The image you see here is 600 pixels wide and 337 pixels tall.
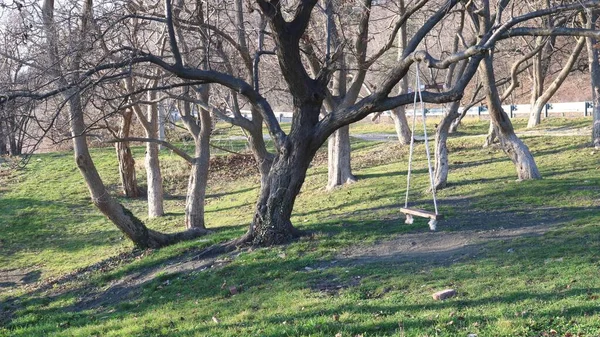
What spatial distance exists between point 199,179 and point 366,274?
9687 millimetres

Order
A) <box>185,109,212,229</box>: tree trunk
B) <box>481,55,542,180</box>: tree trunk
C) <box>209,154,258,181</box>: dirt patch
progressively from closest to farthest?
1. <box>481,55,542,180</box>: tree trunk
2. <box>185,109,212,229</box>: tree trunk
3. <box>209,154,258,181</box>: dirt patch

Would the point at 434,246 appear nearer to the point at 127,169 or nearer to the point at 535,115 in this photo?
the point at 127,169

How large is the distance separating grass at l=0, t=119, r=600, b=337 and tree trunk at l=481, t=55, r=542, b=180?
62 cm

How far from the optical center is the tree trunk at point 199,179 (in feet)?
61.9

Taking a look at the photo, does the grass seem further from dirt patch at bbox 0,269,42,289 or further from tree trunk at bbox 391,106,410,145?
tree trunk at bbox 391,106,410,145

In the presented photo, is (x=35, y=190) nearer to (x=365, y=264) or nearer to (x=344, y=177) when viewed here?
(x=344, y=177)

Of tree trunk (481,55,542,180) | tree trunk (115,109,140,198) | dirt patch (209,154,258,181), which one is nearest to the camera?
tree trunk (481,55,542,180)

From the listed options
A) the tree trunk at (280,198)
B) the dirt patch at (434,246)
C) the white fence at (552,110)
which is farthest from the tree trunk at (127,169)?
the dirt patch at (434,246)

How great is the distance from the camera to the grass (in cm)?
754

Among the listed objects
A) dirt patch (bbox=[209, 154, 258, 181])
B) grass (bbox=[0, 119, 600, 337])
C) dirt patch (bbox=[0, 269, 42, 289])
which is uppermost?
dirt patch (bbox=[209, 154, 258, 181])

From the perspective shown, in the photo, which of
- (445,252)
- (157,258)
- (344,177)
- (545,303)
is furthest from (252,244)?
(344,177)

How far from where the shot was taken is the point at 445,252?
35.9ft

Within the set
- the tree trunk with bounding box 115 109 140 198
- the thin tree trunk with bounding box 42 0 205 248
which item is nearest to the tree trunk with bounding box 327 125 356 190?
the thin tree trunk with bounding box 42 0 205 248

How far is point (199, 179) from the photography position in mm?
19016
